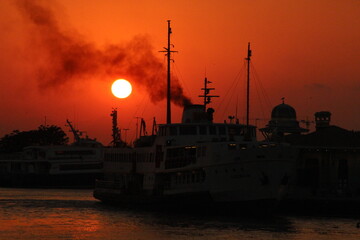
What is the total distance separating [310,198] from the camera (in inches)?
2709

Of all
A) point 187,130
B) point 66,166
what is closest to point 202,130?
point 187,130

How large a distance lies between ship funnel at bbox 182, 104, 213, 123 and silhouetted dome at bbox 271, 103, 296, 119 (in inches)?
4063

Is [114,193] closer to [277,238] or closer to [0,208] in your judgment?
[0,208]

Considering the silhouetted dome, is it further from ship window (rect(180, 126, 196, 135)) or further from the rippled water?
ship window (rect(180, 126, 196, 135))

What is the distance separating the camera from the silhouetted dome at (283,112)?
569ft

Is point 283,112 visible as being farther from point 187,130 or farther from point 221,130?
point 187,130

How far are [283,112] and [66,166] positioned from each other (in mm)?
50457

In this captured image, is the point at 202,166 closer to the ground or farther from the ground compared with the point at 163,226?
farther from the ground

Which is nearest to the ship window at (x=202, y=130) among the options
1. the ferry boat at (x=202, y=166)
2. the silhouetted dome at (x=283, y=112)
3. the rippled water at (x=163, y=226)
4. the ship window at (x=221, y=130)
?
the ferry boat at (x=202, y=166)

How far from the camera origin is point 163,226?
5931cm

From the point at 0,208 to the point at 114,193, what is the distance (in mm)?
11692

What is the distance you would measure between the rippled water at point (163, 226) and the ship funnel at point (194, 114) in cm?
910

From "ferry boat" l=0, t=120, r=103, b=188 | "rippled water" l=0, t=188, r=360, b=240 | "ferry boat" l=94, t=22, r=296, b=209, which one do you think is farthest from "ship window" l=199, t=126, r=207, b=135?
"ferry boat" l=0, t=120, r=103, b=188

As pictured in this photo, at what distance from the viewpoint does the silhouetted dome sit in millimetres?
173450
